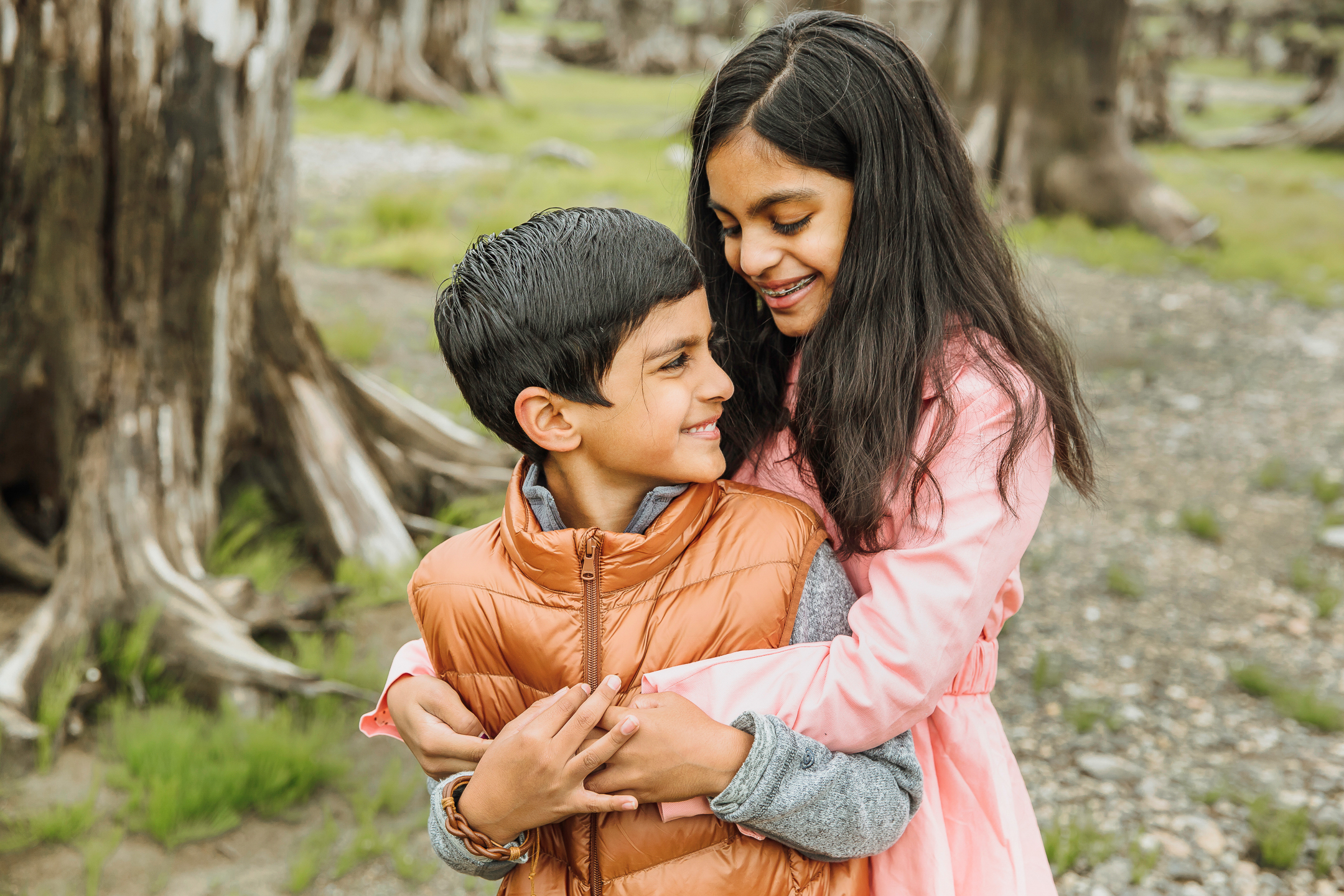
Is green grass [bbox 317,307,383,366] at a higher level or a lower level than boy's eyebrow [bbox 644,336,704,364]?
lower

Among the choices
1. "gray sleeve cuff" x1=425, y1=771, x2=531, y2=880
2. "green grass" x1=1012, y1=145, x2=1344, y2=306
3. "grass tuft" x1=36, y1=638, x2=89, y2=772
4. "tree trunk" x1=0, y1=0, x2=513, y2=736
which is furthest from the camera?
"green grass" x1=1012, y1=145, x2=1344, y2=306

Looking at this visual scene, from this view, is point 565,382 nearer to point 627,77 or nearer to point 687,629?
point 687,629

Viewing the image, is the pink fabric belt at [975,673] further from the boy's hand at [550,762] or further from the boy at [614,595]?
the boy's hand at [550,762]

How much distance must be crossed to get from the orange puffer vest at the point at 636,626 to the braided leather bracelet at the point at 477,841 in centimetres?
5

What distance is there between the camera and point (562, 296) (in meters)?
1.47

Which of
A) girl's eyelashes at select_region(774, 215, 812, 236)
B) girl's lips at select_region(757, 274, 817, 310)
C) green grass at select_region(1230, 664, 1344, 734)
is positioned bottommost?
green grass at select_region(1230, 664, 1344, 734)

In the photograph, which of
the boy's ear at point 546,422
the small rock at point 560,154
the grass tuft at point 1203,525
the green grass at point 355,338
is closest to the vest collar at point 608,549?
the boy's ear at point 546,422

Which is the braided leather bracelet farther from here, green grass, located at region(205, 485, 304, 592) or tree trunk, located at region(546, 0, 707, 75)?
tree trunk, located at region(546, 0, 707, 75)

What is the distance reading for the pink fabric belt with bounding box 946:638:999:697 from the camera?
1.60 meters

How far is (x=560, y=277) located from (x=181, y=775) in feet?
5.98

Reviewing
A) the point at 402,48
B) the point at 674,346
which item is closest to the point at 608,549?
the point at 674,346

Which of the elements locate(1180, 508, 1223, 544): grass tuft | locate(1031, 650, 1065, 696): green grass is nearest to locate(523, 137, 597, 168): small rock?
locate(1180, 508, 1223, 544): grass tuft

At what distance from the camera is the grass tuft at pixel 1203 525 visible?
4199mm

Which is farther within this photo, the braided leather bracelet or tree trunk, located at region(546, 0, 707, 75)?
tree trunk, located at region(546, 0, 707, 75)
